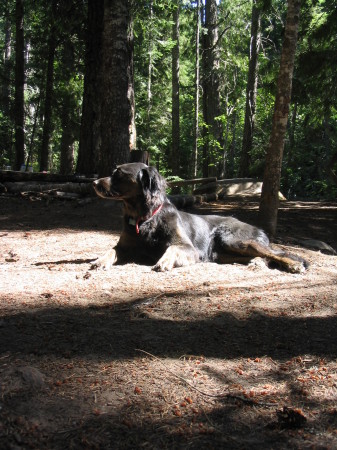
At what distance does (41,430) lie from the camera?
2.12m

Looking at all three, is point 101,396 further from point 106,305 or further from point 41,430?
point 106,305

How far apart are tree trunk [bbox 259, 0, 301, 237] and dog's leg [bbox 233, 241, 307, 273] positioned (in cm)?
196

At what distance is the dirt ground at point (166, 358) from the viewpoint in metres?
2.25

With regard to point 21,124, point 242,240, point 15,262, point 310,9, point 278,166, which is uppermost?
point 310,9

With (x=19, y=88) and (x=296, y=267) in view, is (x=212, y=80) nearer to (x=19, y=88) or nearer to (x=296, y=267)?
(x=19, y=88)

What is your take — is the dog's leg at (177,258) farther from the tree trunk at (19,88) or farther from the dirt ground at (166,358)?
the tree trunk at (19,88)

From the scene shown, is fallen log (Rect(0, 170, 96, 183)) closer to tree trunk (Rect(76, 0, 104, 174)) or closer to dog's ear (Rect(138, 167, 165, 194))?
tree trunk (Rect(76, 0, 104, 174))

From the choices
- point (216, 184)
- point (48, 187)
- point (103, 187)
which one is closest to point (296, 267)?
point (103, 187)

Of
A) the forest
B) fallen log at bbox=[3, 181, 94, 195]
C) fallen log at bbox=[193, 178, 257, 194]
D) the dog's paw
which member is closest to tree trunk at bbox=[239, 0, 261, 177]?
the forest

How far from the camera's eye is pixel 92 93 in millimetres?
14445

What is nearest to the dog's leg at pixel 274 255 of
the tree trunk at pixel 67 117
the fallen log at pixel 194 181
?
the fallen log at pixel 194 181

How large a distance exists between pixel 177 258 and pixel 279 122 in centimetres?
360

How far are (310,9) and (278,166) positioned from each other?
7.15 m

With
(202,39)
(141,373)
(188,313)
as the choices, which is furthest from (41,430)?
(202,39)
